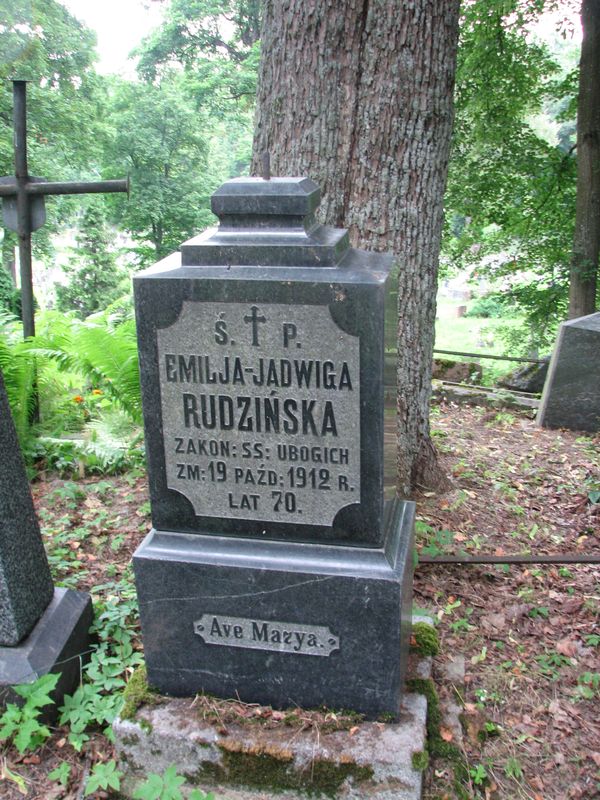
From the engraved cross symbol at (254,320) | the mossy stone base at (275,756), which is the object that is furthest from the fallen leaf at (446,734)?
the engraved cross symbol at (254,320)

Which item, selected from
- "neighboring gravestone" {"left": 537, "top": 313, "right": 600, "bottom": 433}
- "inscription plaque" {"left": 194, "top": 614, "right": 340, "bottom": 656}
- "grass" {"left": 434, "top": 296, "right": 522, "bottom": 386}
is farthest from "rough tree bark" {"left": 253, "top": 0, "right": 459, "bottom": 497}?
"grass" {"left": 434, "top": 296, "right": 522, "bottom": 386}

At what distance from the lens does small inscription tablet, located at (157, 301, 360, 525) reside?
229cm

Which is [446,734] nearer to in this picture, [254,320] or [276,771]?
[276,771]

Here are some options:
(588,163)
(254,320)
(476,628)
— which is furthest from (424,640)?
(588,163)

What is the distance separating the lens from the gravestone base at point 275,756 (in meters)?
2.33

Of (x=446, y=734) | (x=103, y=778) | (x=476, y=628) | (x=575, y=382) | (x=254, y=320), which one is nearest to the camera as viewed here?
(x=254, y=320)

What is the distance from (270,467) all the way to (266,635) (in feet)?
2.05

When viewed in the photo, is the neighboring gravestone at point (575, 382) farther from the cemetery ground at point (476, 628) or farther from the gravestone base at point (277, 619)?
the gravestone base at point (277, 619)

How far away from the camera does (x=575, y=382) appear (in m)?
6.75

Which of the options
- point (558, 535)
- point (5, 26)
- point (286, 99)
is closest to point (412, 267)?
point (286, 99)

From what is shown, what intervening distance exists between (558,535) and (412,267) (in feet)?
6.19

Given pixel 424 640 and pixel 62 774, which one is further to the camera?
pixel 424 640

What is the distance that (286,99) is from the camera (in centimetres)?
406

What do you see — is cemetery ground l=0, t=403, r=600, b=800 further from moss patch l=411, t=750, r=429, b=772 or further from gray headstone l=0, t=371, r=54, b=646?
gray headstone l=0, t=371, r=54, b=646
